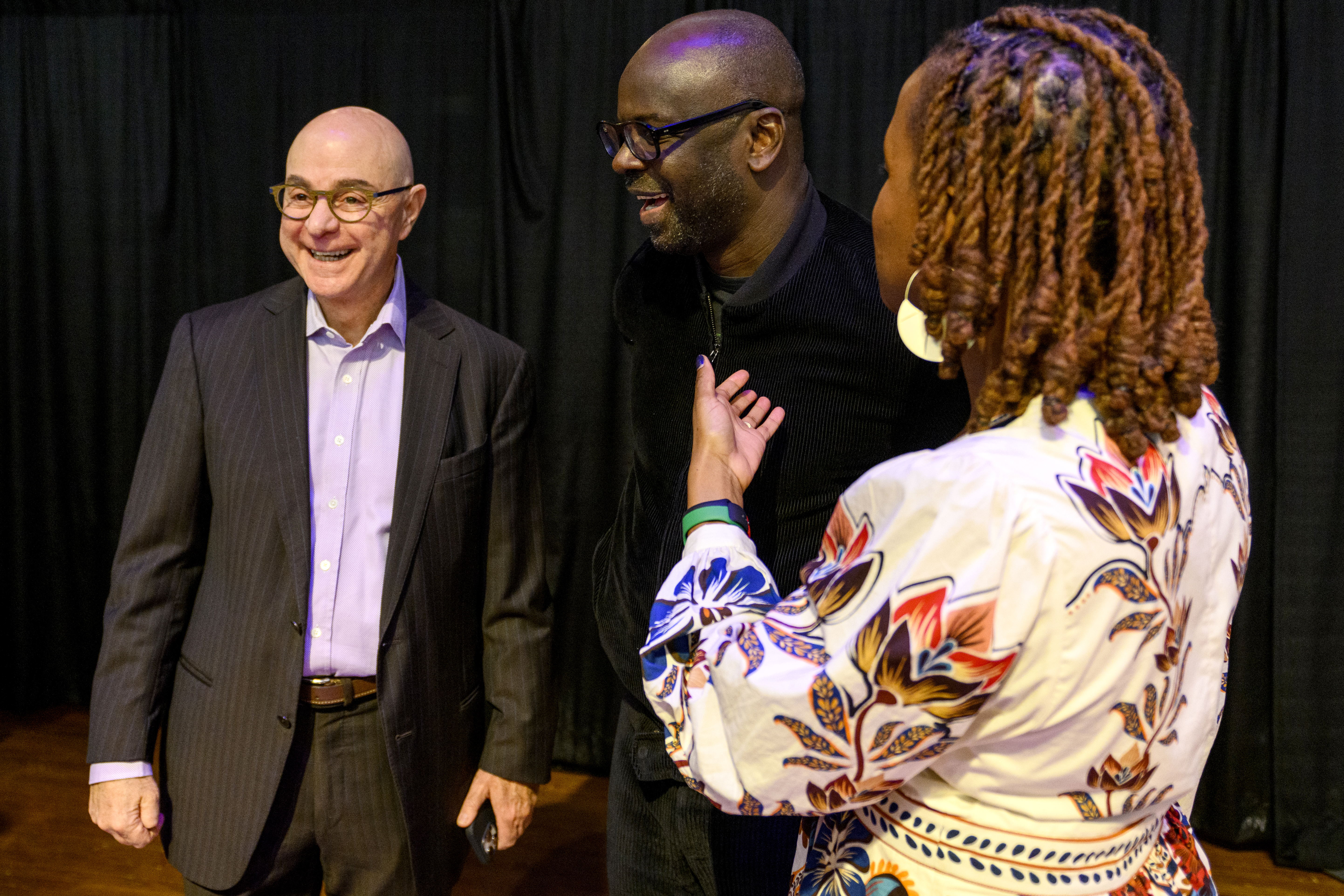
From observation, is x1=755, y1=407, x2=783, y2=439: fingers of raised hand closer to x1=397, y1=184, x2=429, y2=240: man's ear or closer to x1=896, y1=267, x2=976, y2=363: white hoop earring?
x1=896, y1=267, x2=976, y2=363: white hoop earring

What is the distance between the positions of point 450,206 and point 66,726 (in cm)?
240

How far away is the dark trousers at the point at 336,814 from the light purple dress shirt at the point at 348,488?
89 millimetres

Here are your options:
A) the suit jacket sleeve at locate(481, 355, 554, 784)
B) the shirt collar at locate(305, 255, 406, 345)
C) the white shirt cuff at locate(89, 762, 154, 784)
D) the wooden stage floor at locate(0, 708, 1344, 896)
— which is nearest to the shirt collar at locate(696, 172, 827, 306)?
the suit jacket sleeve at locate(481, 355, 554, 784)

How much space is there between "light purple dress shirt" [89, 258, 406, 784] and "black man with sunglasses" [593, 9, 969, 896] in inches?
16.1

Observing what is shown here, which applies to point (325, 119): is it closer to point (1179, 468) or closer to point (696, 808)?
point (696, 808)

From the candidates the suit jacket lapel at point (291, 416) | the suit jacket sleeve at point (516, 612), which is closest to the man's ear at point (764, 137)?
the suit jacket sleeve at point (516, 612)

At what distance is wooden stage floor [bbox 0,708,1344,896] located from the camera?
9.68 ft

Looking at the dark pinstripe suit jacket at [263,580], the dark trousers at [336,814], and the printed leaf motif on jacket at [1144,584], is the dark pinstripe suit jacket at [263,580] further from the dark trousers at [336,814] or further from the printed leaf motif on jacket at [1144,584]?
the printed leaf motif on jacket at [1144,584]

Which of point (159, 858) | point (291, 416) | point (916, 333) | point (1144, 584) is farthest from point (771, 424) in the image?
point (159, 858)

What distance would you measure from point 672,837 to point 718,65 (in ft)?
3.94

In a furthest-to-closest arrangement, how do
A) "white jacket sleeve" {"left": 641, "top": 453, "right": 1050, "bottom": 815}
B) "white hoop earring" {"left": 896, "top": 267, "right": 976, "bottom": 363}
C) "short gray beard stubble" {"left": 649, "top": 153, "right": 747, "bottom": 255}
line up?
1. "short gray beard stubble" {"left": 649, "top": 153, "right": 747, "bottom": 255}
2. "white hoop earring" {"left": 896, "top": 267, "right": 976, "bottom": 363}
3. "white jacket sleeve" {"left": 641, "top": 453, "right": 1050, "bottom": 815}

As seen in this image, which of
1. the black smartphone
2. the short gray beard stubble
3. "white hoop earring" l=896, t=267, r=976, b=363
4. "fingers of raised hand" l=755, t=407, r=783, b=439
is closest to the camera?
"white hoop earring" l=896, t=267, r=976, b=363

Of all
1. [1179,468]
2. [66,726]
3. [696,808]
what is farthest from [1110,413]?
[66,726]

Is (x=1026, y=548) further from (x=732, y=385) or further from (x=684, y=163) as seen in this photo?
(x=684, y=163)
